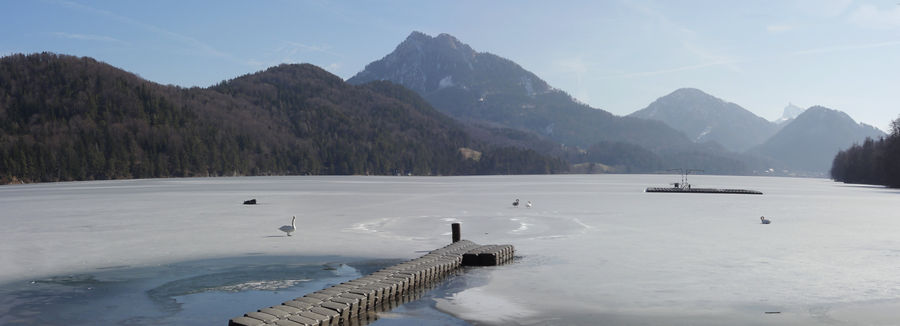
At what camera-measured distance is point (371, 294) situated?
16.0 meters

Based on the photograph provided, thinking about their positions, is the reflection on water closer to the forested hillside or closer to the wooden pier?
the wooden pier

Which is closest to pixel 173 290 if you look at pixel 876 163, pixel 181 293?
pixel 181 293

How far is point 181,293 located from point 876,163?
15918 cm

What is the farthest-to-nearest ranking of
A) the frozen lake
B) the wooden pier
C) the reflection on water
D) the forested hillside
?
the forested hillside
the frozen lake
the reflection on water
the wooden pier

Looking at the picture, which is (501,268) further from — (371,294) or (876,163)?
(876,163)

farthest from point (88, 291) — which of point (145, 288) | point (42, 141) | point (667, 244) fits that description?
point (42, 141)

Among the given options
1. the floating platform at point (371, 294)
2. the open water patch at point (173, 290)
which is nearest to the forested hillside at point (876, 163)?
the floating platform at point (371, 294)

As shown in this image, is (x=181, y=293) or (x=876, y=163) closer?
(x=181, y=293)

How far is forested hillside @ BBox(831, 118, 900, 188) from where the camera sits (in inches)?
4783

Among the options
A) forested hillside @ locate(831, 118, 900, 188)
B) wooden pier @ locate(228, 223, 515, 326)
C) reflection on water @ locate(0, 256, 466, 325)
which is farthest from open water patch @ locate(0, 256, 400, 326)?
forested hillside @ locate(831, 118, 900, 188)

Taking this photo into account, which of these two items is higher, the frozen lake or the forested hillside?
the forested hillside

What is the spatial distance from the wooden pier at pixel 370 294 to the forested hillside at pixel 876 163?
415 feet

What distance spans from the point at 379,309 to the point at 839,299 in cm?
1153

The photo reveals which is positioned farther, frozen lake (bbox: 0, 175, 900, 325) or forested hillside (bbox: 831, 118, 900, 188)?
forested hillside (bbox: 831, 118, 900, 188)
